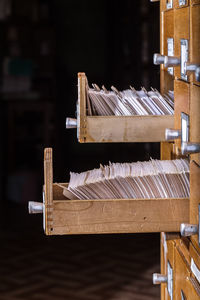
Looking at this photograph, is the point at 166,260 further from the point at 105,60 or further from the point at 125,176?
the point at 105,60

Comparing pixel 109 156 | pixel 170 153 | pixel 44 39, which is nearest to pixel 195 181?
pixel 170 153

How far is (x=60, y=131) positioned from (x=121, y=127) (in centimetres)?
606

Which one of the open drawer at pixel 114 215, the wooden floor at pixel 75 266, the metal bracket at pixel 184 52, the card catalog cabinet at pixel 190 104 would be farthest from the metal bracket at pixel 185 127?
the wooden floor at pixel 75 266

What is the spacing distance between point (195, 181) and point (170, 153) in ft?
2.61

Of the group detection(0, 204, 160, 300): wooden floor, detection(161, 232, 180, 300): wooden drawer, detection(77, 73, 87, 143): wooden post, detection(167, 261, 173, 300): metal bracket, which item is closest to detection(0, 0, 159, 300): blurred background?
detection(0, 204, 160, 300): wooden floor

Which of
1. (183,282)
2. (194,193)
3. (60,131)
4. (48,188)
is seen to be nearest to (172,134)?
(194,193)

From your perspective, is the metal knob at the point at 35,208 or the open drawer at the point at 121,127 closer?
the metal knob at the point at 35,208

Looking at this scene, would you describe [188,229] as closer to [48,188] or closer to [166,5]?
[48,188]

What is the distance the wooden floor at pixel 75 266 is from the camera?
4.28 metres

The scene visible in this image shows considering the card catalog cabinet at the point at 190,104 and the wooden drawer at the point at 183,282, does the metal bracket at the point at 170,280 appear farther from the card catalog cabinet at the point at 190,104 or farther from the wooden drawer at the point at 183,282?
the card catalog cabinet at the point at 190,104

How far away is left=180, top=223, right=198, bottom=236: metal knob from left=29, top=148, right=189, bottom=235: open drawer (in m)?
0.20

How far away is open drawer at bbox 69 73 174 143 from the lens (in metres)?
2.14

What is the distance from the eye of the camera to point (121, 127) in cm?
218

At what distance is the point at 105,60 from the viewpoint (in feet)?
34.8
